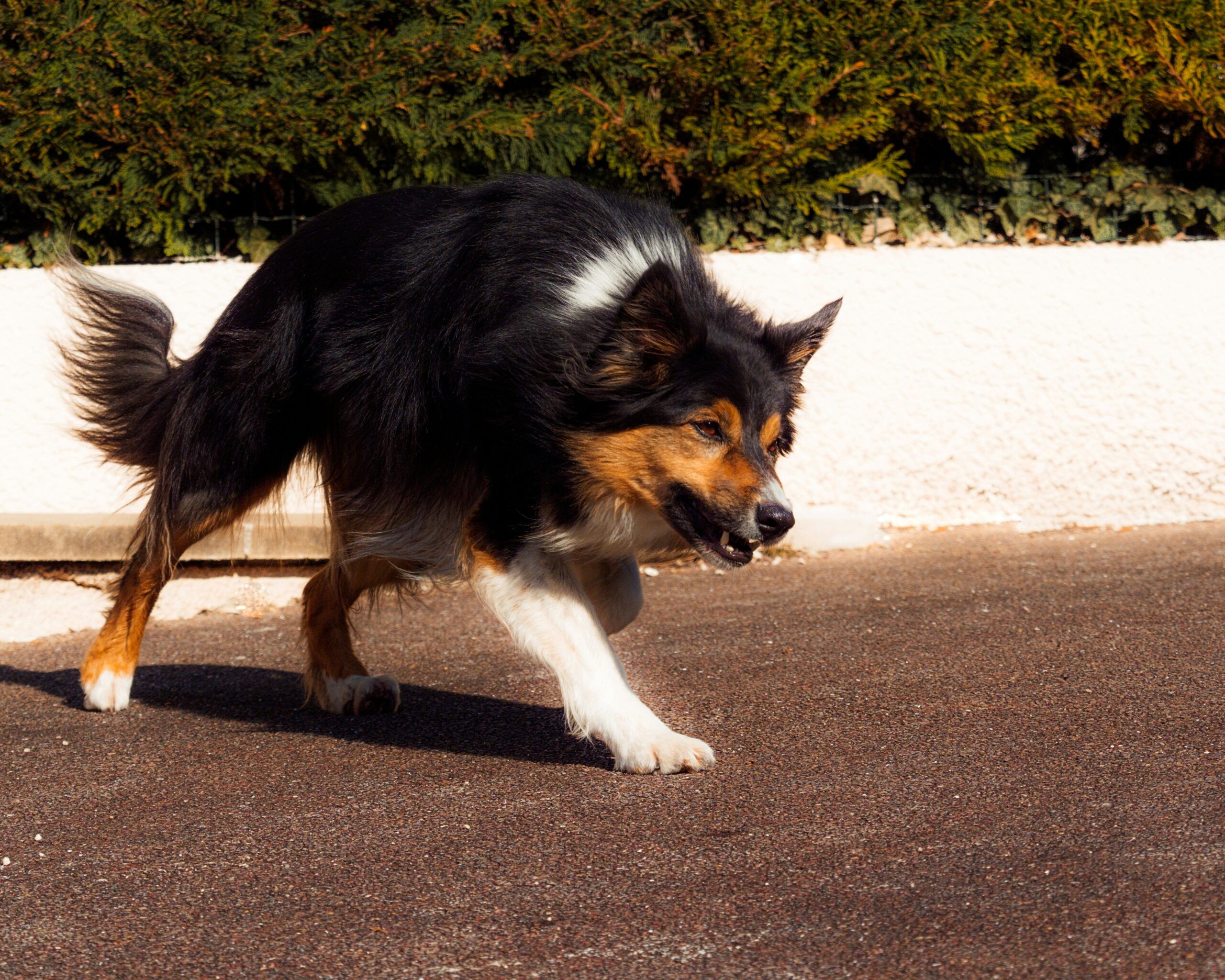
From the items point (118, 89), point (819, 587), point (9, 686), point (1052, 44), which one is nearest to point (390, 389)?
point (9, 686)

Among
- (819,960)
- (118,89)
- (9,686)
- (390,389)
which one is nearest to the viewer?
(819,960)

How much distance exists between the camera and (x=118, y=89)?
7.31 m

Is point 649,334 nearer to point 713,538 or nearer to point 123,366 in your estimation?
point 713,538

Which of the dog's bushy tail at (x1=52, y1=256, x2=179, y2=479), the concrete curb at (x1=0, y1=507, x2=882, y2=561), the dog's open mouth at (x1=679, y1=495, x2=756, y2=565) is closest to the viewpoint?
the dog's open mouth at (x1=679, y1=495, x2=756, y2=565)

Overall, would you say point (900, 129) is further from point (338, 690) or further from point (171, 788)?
point (171, 788)

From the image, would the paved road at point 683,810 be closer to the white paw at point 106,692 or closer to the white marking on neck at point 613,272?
the white paw at point 106,692

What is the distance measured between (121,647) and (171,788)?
113 centimetres

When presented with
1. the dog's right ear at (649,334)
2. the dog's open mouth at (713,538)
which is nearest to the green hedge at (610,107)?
the dog's right ear at (649,334)

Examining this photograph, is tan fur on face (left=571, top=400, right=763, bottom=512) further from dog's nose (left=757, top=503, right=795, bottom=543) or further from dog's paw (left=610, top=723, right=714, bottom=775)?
dog's paw (left=610, top=723, right=714, bottom=775)

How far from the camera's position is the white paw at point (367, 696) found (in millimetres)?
4871

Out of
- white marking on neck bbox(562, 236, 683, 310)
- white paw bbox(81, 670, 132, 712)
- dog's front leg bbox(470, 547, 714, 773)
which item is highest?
white marking on neck bbox(562, 236, 683, 310)

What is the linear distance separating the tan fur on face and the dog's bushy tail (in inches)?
81.2

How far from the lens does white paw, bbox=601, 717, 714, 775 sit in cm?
388

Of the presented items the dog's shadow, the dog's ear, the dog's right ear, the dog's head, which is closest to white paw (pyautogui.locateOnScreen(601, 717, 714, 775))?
the dog's shadow
